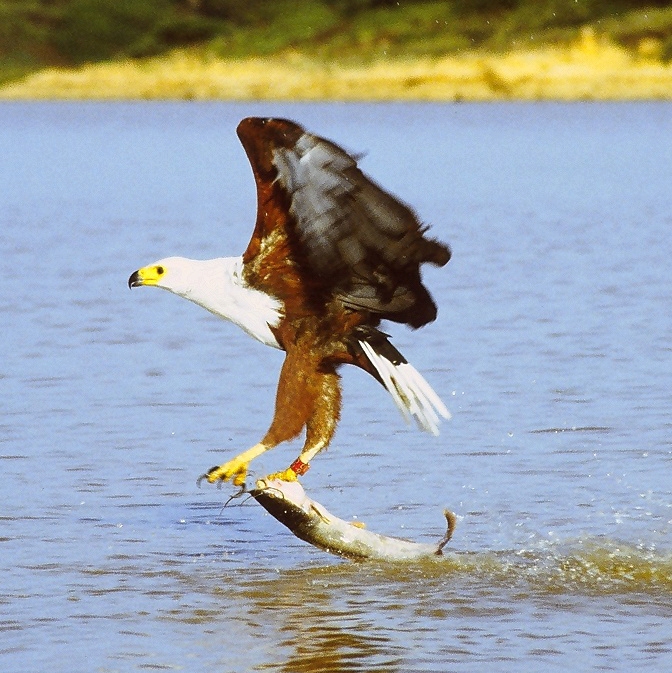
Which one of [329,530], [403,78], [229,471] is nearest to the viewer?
[229,471]

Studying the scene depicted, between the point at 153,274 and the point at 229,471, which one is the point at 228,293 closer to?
the point at 153,274

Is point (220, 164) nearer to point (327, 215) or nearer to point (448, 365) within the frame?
point (448, 365)

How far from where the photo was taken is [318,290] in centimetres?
814

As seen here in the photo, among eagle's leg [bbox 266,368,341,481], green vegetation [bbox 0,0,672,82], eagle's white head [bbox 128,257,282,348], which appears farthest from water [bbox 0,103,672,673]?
green vegetation [bbox 0,0,672,82]

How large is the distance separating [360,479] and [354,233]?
8.08 feet

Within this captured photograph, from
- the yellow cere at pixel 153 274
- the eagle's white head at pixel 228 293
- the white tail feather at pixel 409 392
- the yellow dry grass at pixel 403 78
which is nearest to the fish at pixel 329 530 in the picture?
the white tail feather at pixel 409 392

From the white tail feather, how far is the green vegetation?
4931 centimetres

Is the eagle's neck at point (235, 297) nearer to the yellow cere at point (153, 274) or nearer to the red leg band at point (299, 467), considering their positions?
the yellow cere at point (153, 274)

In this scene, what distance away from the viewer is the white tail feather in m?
8.15

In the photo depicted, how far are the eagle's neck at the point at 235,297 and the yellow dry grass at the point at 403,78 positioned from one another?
4874 centimetres

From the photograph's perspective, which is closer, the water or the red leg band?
the water

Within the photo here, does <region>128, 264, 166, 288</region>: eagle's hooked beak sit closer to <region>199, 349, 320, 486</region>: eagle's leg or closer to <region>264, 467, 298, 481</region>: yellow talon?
<region>199, 349, 320, 486</region>: eagle's leg

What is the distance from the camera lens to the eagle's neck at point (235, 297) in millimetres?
8086

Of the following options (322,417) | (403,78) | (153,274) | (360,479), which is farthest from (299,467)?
(403,78)
